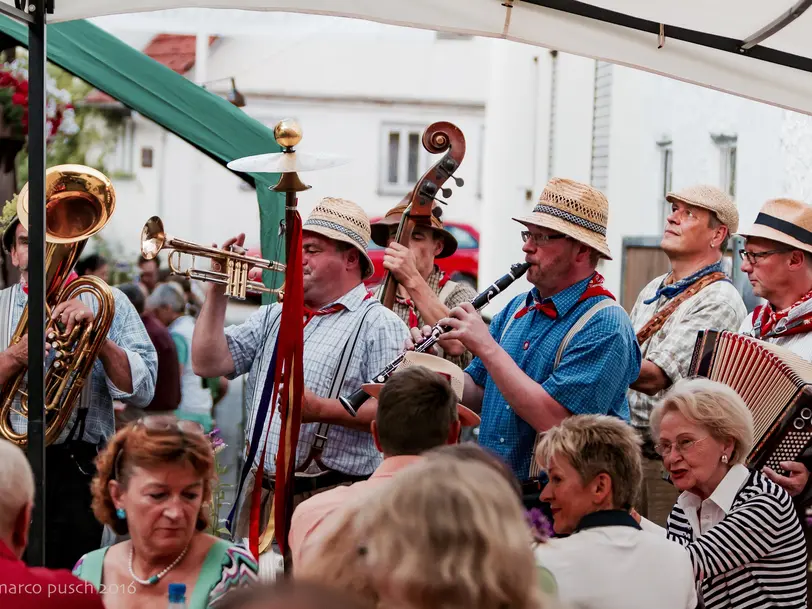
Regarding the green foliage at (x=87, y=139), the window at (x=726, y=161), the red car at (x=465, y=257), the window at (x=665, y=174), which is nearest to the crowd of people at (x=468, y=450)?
the window at (x=726, y=161)

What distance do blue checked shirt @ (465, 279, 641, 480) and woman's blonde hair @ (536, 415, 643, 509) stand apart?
0.77 meters

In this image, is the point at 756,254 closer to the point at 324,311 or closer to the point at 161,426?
the point at 324,311

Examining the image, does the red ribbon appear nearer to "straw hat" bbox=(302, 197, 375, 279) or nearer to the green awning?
"straw hat" bbox=(302, 197, 375, 279)

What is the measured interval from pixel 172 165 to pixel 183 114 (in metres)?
17.9

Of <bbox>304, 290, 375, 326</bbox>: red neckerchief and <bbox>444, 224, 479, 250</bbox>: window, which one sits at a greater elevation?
<bbox>444, 224, 479, 250</bbox>: window

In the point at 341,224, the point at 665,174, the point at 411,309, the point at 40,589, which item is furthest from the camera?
the point at 665,174

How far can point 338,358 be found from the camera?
457 cm

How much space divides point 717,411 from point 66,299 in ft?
8.27

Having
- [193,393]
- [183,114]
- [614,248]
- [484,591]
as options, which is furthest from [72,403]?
[614,248]

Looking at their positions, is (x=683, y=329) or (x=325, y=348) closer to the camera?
(x=325, y=348)

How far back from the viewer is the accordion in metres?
4.00

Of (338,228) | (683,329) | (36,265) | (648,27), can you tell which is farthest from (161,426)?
(683,329)

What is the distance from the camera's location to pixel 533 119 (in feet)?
53.2

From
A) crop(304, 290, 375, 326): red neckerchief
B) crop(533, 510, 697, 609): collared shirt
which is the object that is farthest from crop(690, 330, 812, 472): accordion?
crop(304, 290, 375, 326): red neckerchief
